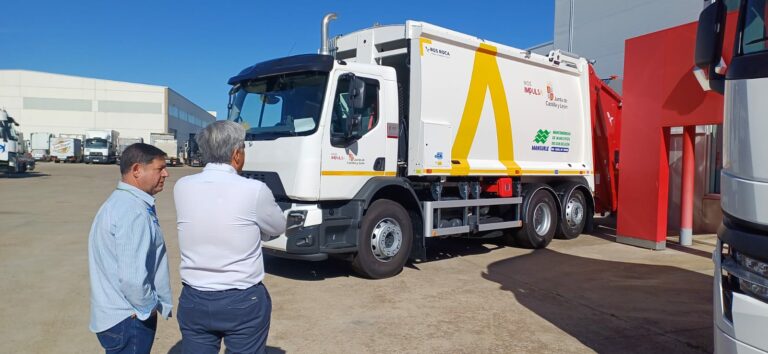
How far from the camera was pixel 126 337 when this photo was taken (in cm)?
243

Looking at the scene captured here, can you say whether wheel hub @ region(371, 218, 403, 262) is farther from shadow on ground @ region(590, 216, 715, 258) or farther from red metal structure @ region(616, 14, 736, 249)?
shadow on ground @ region(590, 216, 715, 258)

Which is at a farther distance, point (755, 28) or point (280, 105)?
point (280, 105)

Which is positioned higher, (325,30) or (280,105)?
(325,30)

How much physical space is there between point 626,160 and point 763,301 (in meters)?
7.47

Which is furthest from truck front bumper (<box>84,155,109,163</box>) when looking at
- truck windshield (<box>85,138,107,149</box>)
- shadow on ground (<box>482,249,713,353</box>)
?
shadow on ground (<box>482,249,713,353</box>)

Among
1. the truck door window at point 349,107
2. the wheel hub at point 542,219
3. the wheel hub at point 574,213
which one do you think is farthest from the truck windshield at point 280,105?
the wheel hub at point 574,213

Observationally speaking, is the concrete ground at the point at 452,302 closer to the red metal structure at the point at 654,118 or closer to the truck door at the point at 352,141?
the red metal structure at the point at 654,118

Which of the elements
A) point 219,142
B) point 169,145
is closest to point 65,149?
point 169,145

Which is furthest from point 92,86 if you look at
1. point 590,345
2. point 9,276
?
point 590,345

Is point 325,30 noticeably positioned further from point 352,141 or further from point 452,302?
point 452,302

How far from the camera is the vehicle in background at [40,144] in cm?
4894

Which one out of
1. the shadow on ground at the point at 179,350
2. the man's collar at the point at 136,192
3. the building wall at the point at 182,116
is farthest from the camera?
the building wall at the point at 182,116

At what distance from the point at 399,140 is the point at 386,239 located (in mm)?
1302

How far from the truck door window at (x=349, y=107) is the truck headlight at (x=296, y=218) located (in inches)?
38.4
